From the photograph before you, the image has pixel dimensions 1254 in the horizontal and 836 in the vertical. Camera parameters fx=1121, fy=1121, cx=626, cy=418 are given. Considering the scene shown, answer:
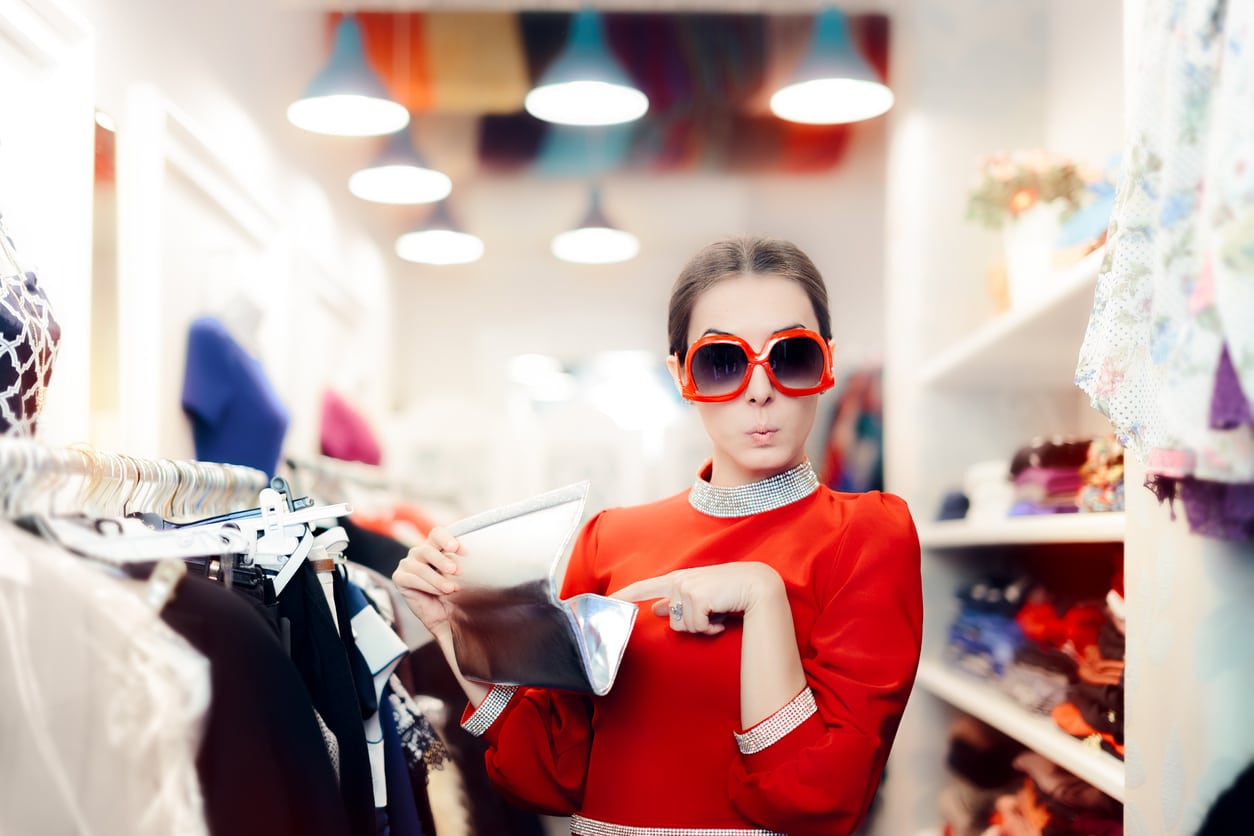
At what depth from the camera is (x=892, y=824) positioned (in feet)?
9.96

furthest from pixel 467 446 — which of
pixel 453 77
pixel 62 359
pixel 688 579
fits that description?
pixel 688 579

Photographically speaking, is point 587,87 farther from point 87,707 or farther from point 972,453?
point 87,707

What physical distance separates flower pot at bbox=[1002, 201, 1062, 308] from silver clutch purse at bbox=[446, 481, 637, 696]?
1.59 m

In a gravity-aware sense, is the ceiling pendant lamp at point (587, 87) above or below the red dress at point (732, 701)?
above

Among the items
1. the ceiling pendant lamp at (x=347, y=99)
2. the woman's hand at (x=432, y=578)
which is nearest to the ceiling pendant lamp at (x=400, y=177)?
the ceiling pendant lamp at (x=347, y=99)

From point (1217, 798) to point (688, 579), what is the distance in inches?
23.6

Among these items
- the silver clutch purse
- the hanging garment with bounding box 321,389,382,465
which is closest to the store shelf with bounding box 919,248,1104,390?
the silver clutch purse

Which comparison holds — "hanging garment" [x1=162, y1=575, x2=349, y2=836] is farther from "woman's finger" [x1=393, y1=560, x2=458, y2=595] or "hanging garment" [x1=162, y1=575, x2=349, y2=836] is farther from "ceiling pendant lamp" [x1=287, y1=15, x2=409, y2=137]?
"ceiling pendant lamp" [x1=287, y1=15, x2=409, y2=137]

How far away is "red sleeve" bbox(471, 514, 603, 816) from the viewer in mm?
1263

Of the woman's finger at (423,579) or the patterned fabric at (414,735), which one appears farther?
the patterned fabric at (414,735)

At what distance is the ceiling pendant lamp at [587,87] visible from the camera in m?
2.92

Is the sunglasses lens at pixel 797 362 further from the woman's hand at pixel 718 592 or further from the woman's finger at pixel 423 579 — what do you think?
the woman's finger at pixel 423 579

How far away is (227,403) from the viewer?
2.40m

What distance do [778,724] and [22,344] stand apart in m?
0.89
